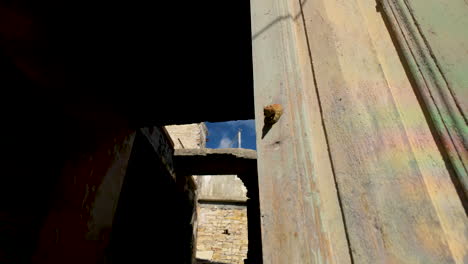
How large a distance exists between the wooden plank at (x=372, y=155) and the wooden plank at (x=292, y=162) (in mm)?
37

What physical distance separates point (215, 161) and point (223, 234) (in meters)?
6.59

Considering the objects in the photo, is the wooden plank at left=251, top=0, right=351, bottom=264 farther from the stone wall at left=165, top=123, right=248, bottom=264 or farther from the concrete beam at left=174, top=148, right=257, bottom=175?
the stone wall at left=165, top=123, right=248, bottom=264

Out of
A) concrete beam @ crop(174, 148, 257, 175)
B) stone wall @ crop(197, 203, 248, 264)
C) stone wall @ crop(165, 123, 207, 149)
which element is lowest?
stone wall @ crop(197, 203, 248, 264)

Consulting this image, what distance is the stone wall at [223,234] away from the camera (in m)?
10.3

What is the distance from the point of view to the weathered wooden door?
0.56 metres

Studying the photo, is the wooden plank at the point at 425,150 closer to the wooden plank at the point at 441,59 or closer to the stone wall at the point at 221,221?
the wooden plank at the point at 441,59

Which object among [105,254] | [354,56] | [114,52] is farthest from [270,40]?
[105,254]

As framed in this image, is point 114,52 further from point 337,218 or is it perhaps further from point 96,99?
point 337,218

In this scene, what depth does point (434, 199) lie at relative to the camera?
564 mm

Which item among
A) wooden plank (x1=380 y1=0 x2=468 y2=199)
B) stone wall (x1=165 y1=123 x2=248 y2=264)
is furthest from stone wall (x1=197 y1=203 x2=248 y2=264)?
wooden plank (x1=380 y1=0 x2=468 y2=199)

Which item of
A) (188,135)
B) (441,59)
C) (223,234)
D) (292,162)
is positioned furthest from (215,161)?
(188,135)

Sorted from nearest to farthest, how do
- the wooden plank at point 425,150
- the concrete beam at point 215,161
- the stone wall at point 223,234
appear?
1. the wooden plank at point 425,150
2. the concrete beam at point 215,161
3. the stone wall at point 223,234

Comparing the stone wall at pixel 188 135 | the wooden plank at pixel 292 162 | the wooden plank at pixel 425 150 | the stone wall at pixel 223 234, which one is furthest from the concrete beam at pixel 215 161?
the stone wall at pixel 188 135

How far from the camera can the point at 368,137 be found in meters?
0.69
